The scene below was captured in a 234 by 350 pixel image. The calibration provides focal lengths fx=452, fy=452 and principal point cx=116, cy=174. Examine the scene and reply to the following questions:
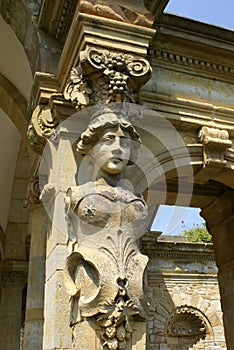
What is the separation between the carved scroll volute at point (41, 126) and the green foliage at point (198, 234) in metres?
18.1

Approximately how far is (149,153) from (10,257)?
181 inches

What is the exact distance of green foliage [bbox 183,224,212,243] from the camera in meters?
21.7

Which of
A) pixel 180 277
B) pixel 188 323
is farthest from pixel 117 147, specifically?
pixel 188 323

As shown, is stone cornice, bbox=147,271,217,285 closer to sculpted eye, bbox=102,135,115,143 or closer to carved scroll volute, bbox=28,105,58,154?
carved scroll volute, bbox=28,105,58,154

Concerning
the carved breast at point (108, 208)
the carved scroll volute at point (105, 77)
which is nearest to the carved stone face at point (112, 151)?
the carved breast at point (108, 208)

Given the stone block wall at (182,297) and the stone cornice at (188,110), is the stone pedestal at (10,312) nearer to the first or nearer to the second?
the stone block wall at (182,297)

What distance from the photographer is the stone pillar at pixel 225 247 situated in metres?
5.70

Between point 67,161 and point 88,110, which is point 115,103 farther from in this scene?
point 67,161

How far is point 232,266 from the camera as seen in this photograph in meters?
5.72

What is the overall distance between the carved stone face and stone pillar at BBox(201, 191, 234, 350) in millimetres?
3298

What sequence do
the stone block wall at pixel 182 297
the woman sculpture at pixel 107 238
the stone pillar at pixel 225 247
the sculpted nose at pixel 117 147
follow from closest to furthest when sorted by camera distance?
the woman sculpture at pixel 107 238 < the sculpted nose at pixel 117 147 < the stone pillar at pixel 225 247 < the stone block wall at pixel 182 297

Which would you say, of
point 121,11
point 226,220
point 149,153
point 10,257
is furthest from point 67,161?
point 10,257

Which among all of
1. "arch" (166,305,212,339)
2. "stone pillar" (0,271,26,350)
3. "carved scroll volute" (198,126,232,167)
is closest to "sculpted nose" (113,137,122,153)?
"carved scroll volute" (198,126,232,167)

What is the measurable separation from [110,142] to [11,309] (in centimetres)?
525
